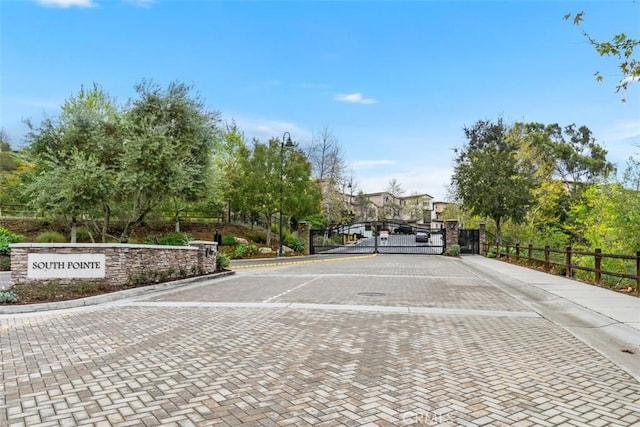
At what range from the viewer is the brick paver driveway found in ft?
12.9

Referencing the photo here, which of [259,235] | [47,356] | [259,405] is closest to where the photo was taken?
[259,405]

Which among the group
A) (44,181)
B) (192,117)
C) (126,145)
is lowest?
(44,181)

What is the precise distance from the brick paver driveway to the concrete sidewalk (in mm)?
1424

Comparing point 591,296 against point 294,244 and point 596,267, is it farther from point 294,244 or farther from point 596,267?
point 294,244

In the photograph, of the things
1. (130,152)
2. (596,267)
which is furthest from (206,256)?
(596,267)

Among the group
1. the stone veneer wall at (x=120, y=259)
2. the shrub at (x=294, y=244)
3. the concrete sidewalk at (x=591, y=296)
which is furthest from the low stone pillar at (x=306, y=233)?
the concrete sidewalk at (x=591, y=296)

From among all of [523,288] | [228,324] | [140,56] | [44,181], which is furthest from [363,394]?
[140,56]

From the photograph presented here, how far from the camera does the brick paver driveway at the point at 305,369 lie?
393 cm

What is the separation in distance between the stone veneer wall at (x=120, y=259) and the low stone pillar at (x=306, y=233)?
19.2 m

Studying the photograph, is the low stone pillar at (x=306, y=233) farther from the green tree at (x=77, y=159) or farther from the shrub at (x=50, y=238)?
the green tree at (x=77, y=159)

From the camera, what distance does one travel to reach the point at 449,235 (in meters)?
31.7

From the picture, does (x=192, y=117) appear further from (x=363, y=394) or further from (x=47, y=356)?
(x=363, y=394)

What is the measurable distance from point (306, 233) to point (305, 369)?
3435cm

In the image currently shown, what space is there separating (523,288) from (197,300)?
911 cm
